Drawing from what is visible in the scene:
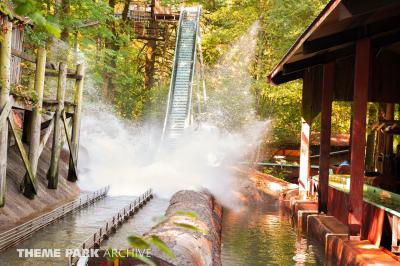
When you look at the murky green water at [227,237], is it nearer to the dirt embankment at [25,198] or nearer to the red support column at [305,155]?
the dirt embankment at [25,198]

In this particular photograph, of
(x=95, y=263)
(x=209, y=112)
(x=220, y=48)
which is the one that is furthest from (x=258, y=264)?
(x=220, y=48)

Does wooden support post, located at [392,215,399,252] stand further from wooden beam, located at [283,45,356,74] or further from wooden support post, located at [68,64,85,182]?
wooden support post, located at [68,64,85,182]

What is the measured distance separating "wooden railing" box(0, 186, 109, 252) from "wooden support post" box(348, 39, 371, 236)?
586cm

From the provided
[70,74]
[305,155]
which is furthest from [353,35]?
[70,74]

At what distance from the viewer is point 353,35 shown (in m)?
10.2

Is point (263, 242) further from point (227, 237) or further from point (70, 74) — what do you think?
point (70, 74)

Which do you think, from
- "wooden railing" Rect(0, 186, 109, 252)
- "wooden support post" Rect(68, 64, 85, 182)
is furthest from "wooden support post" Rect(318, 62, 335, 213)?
"wooden support post" Rect(68, 64, 85, 182)

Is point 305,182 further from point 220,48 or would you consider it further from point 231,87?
point 220,48

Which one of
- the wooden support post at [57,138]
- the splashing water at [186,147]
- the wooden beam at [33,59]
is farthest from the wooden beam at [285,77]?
the wooden beam at [33,59]

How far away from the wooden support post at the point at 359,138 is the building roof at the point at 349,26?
1.23ft

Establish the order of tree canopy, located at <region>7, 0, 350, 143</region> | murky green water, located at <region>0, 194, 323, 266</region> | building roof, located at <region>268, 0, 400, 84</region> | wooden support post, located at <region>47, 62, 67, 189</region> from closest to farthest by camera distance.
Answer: building roof, located at <region>268, 0, 400, 84</region>, murky green water, located at <region>0, 194, 323, 266</region>, wooden support post, located at <region>47, 62, 67, 189</region>, tree canopy, located at <region>7, 0, 350, 143</region>

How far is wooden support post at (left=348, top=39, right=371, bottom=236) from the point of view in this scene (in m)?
9.59

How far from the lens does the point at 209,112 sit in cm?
3070

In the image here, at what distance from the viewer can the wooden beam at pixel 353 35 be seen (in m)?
9.91
